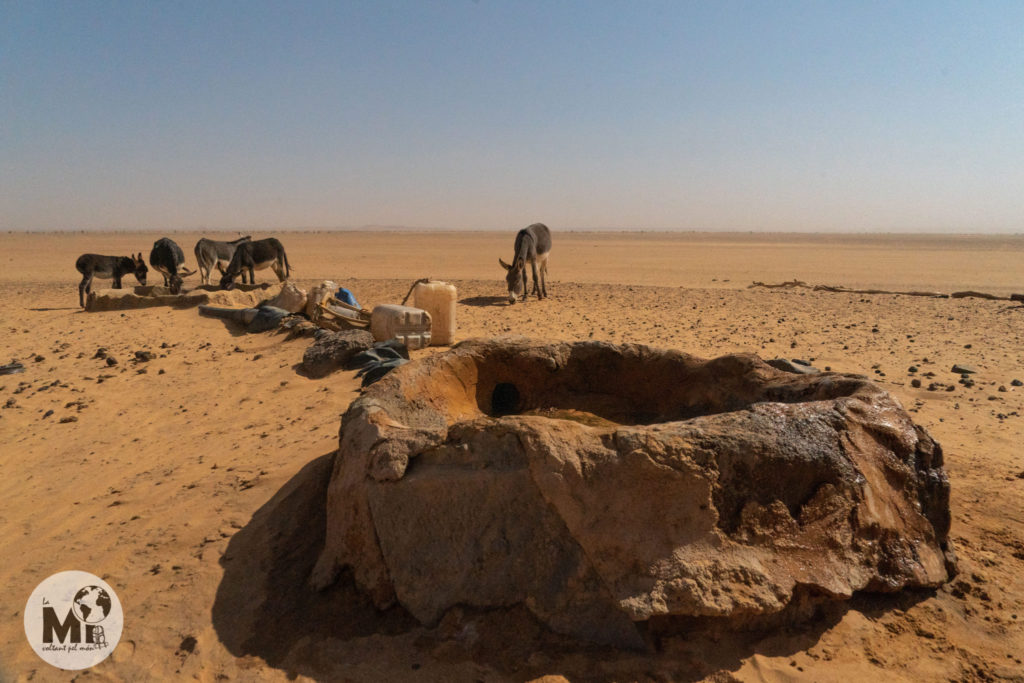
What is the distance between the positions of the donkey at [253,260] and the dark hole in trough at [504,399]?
10.6m

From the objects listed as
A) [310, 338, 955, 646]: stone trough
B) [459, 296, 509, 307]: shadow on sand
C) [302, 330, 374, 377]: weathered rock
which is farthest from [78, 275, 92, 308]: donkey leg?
[310, 338, 955, 646]: stone trough

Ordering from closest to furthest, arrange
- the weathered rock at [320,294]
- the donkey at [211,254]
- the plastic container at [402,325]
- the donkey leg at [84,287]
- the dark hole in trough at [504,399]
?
the dark hole in trough at [504,399] → the plastic container at [402,325] → the weathered rock at [320,294] → the donkey leg at [84,287] → the donkey at [211,254]

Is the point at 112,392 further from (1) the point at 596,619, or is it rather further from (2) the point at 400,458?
(1) the point at 596,619

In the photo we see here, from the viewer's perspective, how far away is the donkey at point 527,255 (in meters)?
13.7

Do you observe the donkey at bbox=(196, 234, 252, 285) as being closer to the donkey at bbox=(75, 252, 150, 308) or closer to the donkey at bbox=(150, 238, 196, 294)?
the donkey at bbox=(150, 238, 196, 294)

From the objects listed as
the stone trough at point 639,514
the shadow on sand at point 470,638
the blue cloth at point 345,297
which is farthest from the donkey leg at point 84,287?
the stone trough at point 639,514

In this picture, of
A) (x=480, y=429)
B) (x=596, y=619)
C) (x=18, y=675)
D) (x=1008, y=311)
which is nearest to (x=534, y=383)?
(x=480, y=429)

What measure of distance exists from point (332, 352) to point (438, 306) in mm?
1811

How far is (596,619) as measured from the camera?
8.95 ft

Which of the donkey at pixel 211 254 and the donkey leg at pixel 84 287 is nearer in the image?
the donkey leg at pixel 84 287

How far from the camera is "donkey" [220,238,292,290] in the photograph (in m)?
13.8

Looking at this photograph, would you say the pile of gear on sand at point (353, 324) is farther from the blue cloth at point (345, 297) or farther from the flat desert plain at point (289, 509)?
the flat desert plain at point (289, 509)

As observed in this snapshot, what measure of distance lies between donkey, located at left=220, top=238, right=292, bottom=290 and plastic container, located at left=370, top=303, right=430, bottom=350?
679 centimetres

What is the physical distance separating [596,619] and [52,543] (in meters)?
3.68
